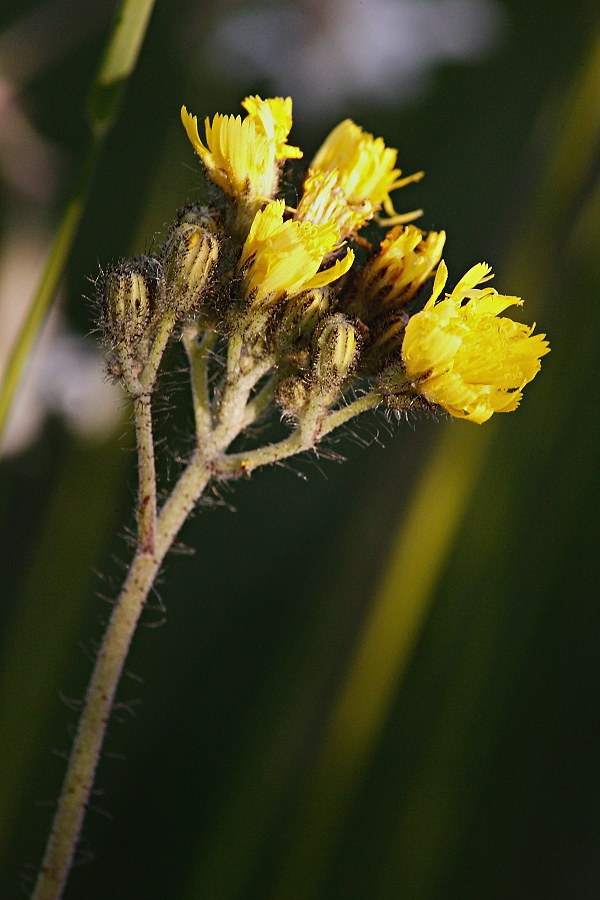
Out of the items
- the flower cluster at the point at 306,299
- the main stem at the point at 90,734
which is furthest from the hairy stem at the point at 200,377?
the main stem at the point at 90,734

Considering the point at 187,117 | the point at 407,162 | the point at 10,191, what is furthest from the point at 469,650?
the point at 10,191

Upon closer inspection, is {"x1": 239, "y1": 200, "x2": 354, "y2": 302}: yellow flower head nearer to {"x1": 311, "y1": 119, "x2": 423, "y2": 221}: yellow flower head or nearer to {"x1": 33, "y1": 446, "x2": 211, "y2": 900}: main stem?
{"x1": 311, "y1": 119, "x2": 423, "y2": 221}: yellow flower head

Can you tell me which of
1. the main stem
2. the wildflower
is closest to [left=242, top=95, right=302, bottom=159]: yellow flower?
the wildflower

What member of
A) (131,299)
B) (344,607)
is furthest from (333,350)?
(344,607)

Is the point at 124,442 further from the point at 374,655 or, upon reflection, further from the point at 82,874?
the point at 82,874

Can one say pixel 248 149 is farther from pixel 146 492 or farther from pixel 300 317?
pixel 146 492
